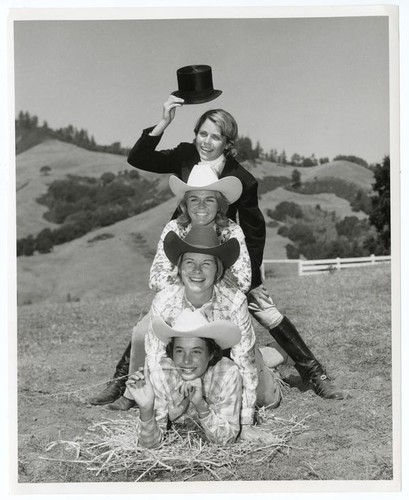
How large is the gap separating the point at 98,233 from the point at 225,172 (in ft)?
5.84

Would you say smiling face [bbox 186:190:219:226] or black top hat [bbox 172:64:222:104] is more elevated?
black top hat [bbox 172:64:222:104]

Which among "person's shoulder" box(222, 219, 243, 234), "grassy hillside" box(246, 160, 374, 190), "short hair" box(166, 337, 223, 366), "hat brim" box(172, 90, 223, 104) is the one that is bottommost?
"short hair" box(166, 337, 223, 366)

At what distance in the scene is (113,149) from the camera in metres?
7.21

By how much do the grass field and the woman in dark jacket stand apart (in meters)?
0.22

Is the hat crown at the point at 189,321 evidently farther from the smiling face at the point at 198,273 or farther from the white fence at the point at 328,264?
the white fence at the point at 328,264

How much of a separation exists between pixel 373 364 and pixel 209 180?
2.27m

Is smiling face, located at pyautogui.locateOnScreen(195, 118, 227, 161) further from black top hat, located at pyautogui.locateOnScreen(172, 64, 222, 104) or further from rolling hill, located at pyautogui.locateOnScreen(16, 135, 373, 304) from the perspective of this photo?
rolling hill, located at pyautogui.locateOnScreen(16, 135, 373, 304)

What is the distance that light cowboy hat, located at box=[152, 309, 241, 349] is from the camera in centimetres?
602

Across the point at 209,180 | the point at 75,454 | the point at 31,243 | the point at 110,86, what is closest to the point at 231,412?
the point at 75,454

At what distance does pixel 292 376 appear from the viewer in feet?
22.4

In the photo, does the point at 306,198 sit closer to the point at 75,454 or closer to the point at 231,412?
the point at 231,412

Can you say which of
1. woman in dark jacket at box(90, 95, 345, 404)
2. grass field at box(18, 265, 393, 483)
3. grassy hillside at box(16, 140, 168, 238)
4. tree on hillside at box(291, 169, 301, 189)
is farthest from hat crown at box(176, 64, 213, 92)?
grass field at box(18, 265, 393, 483)

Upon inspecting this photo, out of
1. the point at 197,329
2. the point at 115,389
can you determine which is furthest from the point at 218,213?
the point at 115,389

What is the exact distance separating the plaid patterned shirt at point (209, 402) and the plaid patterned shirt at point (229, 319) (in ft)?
0.21
